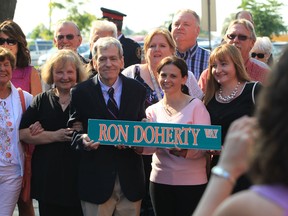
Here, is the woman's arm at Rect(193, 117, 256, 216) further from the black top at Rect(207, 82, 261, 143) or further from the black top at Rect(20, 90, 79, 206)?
the black top at Rect(20, 90, 79, 206)

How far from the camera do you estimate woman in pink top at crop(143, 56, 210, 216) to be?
18.1 ft

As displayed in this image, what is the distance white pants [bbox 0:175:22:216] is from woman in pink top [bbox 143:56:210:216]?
123 cm

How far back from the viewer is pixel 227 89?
5.59m

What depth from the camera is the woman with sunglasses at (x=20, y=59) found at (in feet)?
21.7

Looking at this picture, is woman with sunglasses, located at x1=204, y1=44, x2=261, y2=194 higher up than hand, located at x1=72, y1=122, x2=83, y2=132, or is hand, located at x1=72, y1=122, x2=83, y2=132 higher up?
woman with sunglasses, located at x1=204, y1=44, x2=261, y2=194

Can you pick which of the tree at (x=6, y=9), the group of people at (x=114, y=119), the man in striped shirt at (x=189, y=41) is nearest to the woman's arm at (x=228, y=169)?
the group of people at (x=114, y=119)

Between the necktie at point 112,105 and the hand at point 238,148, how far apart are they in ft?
11.4

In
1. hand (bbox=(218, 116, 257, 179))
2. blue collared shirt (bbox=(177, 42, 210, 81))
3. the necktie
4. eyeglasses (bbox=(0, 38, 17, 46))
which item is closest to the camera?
hand (bbox=(218, 116, 257, 179))

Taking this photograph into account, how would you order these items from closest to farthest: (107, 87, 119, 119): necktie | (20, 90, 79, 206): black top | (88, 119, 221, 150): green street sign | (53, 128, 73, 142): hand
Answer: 1. (88, 119, 221, 150): green street sign
2. (107, 87, 119, 119): necktie
3. (53, 128, 73, 142): hand
4. (20, 90, 79, 206): black top

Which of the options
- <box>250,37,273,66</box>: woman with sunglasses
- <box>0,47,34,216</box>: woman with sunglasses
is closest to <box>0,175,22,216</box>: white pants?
<box>0,47,34,216</box>: woman with sunglasses

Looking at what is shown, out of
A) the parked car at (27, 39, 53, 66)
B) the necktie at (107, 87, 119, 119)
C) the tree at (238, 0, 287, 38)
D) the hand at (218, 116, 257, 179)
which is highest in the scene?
the hand at (218, 116, 257, 179)

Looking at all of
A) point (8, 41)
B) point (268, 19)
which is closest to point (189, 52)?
point (8, 41)

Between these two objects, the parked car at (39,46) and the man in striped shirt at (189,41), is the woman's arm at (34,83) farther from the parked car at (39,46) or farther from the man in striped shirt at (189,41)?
the parked car at (39,46)

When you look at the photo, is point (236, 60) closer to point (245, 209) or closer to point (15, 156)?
point (15, 156)
